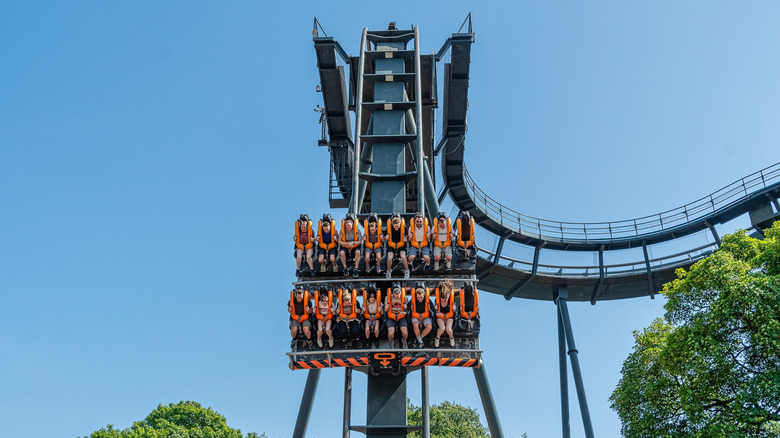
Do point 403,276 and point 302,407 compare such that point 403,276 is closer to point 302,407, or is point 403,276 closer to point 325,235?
point 325,235

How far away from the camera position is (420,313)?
45.5 ft

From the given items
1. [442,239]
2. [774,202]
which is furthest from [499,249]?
[442,239]

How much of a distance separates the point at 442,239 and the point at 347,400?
3.98 meters

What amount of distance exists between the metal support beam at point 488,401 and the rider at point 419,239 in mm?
3708

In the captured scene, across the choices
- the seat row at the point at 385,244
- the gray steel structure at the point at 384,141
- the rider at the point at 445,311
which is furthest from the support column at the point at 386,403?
the seat row at the point at 385,244

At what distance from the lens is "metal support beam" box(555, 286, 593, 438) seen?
23.2m

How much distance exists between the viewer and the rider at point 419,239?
14.5m

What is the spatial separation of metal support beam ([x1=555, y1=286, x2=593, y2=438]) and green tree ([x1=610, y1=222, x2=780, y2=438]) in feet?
21.5

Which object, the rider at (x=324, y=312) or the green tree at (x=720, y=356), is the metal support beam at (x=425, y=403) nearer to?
the rider at (x=324, y=312)

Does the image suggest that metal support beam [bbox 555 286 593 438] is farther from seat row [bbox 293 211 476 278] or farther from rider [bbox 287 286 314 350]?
rider [bbox 287 286 314 350]

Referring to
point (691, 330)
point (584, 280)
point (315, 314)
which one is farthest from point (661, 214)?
point (315, 314)

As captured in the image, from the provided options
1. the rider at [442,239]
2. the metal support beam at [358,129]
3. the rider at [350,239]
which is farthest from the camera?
the metal support beam at [358,129]

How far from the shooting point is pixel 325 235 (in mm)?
14734

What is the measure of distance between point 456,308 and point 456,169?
10486 millimetres
